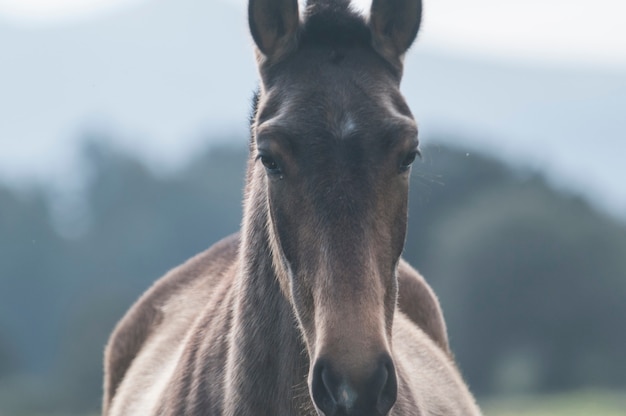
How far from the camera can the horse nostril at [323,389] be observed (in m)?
4.14

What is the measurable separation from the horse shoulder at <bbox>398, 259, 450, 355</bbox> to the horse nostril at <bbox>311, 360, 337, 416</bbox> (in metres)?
3.55

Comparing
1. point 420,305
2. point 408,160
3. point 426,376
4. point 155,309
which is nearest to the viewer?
point 408,160

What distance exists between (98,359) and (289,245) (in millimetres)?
39485

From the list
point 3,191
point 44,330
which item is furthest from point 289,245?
point 3,191

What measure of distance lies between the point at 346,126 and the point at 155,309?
4419mm

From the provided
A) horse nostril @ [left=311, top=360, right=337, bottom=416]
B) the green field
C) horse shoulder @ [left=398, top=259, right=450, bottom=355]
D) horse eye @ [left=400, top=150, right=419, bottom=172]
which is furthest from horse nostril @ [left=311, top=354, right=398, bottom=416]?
the green field

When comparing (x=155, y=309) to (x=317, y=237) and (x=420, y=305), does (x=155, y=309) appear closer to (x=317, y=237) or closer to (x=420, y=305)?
(x=420, y=305)

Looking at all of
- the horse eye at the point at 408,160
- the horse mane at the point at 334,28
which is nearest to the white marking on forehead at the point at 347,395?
the horse eye at the point at 408,160

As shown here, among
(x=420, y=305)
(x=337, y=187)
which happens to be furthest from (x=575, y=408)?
(x=337, y=187)

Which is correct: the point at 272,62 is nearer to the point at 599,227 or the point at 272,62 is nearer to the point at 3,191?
the point at 599,227

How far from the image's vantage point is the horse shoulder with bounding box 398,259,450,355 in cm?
790

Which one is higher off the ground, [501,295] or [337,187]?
[337,187]

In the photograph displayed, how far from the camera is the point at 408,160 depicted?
4.61 meters

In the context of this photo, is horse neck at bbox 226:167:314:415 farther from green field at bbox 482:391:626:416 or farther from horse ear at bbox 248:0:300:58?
green field at bbox 482:391:626:416
